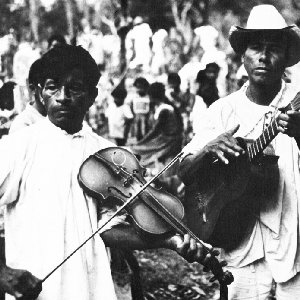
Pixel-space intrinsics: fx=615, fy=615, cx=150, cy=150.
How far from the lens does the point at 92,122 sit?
1395 centimetres

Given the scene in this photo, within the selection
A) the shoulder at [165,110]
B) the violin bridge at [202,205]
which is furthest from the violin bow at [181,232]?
the shoulder at [165,110]

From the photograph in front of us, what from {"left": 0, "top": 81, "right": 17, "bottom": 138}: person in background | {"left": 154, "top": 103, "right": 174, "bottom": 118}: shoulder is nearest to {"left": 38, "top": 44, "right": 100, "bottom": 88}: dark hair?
{"left": 0, "top": 81, "right": 17, "bottom": 138}: person in background

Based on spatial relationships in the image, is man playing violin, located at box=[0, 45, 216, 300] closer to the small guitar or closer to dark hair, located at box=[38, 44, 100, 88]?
dark hair, located at box=[38, 44, 100, 88]

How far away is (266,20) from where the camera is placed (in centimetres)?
330

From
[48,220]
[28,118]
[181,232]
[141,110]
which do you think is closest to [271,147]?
[181,232]

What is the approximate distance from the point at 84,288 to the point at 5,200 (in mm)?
496

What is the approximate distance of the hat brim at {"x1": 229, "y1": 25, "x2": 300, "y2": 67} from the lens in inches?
130

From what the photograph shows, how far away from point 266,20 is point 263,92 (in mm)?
391

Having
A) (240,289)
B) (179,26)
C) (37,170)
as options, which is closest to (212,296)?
(240,289)

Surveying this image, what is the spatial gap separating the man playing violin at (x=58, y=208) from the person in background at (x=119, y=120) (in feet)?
23.5

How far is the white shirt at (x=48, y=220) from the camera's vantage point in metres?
2.56

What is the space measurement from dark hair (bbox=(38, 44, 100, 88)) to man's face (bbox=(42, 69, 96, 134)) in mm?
27

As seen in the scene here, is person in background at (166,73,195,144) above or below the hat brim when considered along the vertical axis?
below

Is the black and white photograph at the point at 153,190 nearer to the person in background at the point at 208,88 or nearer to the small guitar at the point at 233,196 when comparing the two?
the small guitar at the point at 233,196
